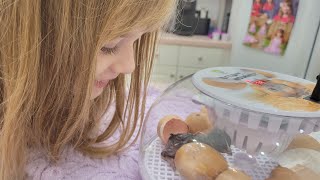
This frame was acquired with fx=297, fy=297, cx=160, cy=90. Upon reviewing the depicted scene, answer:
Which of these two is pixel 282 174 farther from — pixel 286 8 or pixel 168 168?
pixel 286 8

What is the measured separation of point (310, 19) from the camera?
1413 mm

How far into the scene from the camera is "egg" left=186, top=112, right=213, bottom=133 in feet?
1.58

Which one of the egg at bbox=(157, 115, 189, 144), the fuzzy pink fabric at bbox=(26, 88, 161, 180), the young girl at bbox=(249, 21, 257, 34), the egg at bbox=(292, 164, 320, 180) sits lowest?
the fuzzy pink fabric at bbox=(26, 88, 161, 180)

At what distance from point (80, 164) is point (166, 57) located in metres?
1.37

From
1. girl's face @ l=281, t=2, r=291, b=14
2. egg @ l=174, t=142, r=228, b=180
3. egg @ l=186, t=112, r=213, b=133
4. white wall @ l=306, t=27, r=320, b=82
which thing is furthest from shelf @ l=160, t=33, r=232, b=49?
egg @ l=174, t=142, r=228, b=180

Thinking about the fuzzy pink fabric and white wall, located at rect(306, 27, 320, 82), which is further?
white wall, located at rect(306, 27, 320, 82)

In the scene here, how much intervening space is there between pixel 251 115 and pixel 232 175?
0.26 feet

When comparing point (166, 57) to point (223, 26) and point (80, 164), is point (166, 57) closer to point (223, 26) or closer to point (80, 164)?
point (223, 26)

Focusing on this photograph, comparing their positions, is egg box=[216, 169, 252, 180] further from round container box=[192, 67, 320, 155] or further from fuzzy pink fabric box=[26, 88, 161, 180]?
fuzzy pink fabric box=[26, 88, 161, 180]

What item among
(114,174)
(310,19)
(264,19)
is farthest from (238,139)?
(264,19)

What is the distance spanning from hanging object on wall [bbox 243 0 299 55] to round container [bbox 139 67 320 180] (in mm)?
1163

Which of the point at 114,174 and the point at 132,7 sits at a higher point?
the point at 132,7

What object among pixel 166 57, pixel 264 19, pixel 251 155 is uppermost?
pixel 264 19

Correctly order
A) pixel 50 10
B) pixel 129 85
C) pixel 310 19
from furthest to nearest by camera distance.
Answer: pixel 310 19 < pixel 129 85 < pixel 50 10
